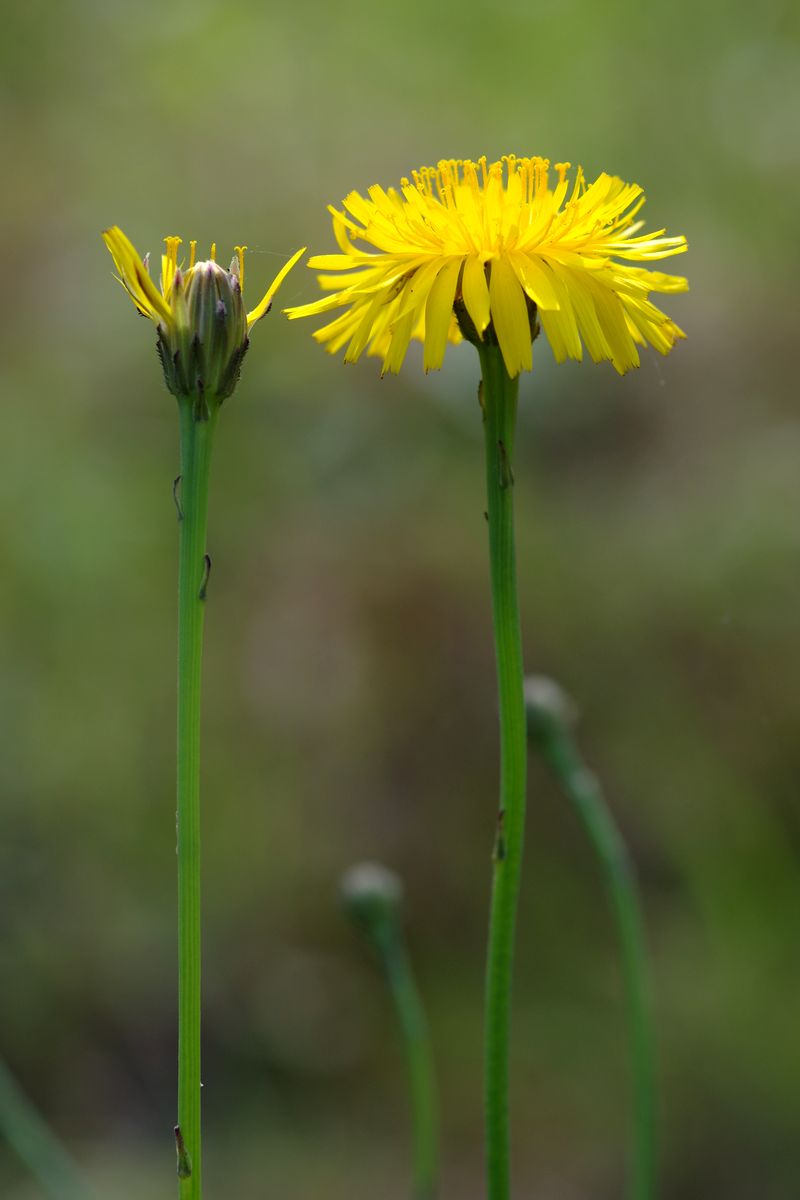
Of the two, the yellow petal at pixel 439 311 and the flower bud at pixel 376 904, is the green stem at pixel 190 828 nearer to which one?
the yellow petal at pixel 439 311

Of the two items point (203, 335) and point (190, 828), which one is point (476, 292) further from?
point (190, 828)

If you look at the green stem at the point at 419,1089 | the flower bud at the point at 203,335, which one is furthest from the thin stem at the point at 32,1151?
the flower bud at the point at 203,335

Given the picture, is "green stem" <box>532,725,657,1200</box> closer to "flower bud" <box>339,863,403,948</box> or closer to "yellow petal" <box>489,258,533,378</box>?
"flower bud" <box>339,863,403,948</box>

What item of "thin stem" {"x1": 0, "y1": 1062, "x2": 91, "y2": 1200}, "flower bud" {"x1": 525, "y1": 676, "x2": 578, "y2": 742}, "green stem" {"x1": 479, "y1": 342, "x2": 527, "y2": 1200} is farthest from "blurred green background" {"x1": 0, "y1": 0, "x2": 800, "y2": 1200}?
"green stem" {"x1": 479, "y1": 342, "x2": 527, "y2": 1200}

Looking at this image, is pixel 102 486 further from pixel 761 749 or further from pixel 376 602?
pixel 761 749

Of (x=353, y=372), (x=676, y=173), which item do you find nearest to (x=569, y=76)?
(x=676, y=173)

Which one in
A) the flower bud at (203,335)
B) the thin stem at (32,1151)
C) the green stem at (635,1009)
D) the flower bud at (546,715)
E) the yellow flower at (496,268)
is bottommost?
the thin stem at (32,1151)
